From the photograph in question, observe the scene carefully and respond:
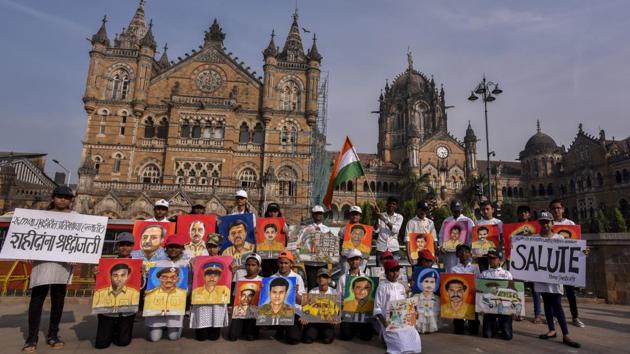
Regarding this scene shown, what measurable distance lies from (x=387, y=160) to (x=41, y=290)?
196 ft

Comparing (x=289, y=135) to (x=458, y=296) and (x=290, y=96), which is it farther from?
(x=458, y=296)

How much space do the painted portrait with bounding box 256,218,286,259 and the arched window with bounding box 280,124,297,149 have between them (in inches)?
1075

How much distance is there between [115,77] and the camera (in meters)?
34.6

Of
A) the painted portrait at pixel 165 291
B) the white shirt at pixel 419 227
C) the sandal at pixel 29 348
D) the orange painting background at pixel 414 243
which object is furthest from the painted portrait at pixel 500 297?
the sandal at pixel 29 348

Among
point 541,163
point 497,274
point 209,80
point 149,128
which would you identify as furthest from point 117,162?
point 541,163

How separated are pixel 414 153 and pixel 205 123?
103ft

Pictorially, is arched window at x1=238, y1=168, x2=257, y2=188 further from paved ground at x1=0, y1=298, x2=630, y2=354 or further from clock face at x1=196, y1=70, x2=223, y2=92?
paved ground at x1=0, y1=298, x2=630, y2=354

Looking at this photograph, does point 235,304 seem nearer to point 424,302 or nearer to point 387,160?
point 424,302

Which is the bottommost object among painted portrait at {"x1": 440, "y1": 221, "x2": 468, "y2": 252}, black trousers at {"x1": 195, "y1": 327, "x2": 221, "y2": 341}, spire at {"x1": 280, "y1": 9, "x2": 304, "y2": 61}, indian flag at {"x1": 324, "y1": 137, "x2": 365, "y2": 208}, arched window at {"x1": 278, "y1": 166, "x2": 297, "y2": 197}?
black trousers at {"x1": 195, "y1": 327, "x2": 221, "y2": 341}

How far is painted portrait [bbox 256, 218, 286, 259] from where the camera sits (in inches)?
300

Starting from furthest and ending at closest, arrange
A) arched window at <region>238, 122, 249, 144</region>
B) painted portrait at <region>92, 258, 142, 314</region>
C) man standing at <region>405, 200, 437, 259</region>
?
arched window at <region>238, 122, 249, 144</region> < man standing at <region>405, 200, 437, 259</region> < painted portrait at <region>92, 258, 142, 314</region>

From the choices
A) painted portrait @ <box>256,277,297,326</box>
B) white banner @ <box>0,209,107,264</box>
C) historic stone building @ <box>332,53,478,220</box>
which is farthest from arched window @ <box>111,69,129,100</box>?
painted portrait @ <box>256,277,297,326</box>

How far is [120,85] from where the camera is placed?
34.6 metres

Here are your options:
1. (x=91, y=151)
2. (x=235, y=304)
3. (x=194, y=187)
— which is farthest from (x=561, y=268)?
(x=91, y=151)
